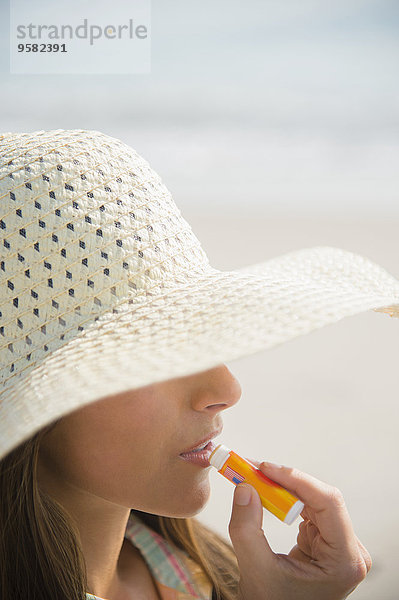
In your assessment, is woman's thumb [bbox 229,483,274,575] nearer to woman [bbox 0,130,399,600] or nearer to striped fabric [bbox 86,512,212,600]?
woman [bbox 0,130,399,600]

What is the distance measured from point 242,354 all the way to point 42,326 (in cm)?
25

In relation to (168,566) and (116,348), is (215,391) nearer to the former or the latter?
(116,348)

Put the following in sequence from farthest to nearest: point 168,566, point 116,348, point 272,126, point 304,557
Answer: point 272,126
point 168,566
point 304,557
point 116,348

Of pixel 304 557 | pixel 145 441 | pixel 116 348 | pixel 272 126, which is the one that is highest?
pixel 272 126

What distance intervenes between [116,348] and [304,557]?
0.45 meters

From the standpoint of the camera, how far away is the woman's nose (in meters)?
0.72

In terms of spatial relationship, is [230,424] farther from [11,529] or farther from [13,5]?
[13,5]

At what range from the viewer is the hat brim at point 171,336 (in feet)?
1.78

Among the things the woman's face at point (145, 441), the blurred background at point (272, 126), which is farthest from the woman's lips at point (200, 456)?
the blurred background at point (272, 126)

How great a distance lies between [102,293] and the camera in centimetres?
68

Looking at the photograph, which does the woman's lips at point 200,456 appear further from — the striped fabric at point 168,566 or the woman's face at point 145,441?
the striped fabric at point 168,566

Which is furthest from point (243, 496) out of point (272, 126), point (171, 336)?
point (272, 126)

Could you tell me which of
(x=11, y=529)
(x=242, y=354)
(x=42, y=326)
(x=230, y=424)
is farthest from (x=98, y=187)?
(x=230, y=424)

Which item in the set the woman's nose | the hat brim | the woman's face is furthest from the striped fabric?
the hat brim
